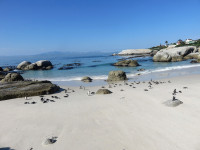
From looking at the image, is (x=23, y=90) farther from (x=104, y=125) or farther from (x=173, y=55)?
(x=173, y=55)

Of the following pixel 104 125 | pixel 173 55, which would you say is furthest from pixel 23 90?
pixel 173 55

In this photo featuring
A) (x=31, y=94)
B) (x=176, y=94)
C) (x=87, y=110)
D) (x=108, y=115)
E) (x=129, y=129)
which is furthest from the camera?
(x=31, y=94)

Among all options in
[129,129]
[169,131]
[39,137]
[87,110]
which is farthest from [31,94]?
[169,131]

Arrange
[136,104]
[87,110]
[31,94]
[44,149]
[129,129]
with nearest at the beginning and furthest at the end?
[44,149] → [129,129] → [87,110] → [136,104] → [31,94]

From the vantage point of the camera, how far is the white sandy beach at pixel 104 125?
5540 mm

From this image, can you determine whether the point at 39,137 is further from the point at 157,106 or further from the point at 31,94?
the point at 31,94

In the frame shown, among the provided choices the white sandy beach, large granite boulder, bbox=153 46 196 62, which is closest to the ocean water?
large granite boulder, bbox=153 46 196 62

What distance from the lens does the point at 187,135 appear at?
5809 millimetres

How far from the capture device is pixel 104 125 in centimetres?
692

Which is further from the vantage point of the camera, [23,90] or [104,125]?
[23,90]

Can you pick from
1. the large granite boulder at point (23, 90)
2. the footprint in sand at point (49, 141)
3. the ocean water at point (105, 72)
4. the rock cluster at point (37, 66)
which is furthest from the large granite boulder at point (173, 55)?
the footprint in sand at point (49, 141)

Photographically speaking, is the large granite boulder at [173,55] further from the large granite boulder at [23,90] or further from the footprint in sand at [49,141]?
the footprint in sand at [49,141]

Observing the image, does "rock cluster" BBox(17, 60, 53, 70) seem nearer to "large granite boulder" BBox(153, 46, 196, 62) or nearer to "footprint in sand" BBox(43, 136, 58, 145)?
"large granite boulder" BBox(153, 46, 196, 62)

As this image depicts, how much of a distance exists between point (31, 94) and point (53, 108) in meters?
4.06
